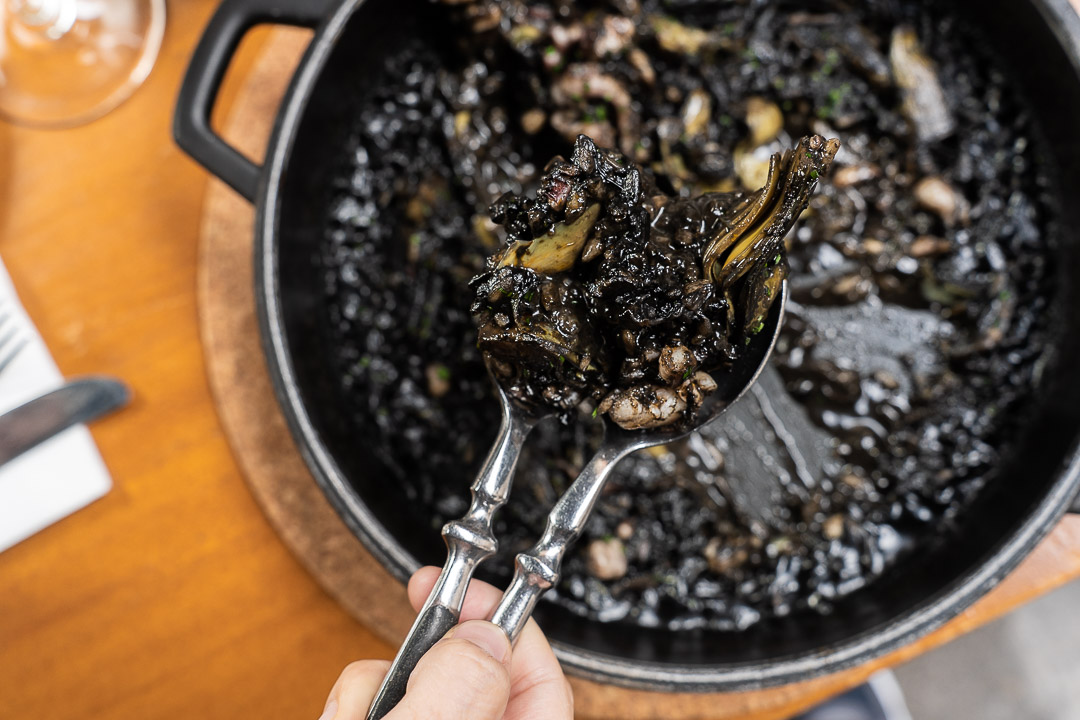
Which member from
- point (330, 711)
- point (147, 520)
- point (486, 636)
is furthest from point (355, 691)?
point (147, 520)

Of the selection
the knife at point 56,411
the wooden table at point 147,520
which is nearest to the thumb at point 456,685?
the wooden table at point 147,520

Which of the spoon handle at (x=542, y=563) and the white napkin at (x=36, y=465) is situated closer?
the spoon handle at (x=542, y=563)

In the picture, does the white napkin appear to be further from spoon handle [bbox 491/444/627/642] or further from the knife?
spoon handle [bbox 491/444/627/642]

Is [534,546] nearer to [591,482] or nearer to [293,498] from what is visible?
[591,482]

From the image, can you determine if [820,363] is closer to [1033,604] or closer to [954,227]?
[954,227]

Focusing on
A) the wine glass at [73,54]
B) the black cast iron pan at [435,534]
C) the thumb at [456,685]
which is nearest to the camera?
the thumb at [456,685]

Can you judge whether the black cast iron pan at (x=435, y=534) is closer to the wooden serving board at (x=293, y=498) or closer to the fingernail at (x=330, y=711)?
the wooden serving board at (x=293, y=498)

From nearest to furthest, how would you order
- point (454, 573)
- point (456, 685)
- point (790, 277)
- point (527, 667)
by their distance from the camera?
point (456, 685), point (454, 573), point (527, 667), point (790, 277)
